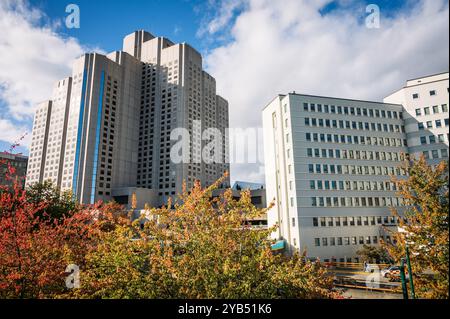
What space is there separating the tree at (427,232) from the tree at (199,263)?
3.51m

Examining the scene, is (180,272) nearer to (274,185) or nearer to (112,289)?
(112,289)

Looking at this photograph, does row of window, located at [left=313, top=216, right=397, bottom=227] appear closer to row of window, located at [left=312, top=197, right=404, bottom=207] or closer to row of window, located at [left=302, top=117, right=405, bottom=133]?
row of window, located at [left=312, top=197, right=404, bottom=207]

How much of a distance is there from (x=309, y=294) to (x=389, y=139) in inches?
1936

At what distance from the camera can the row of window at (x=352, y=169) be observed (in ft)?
150

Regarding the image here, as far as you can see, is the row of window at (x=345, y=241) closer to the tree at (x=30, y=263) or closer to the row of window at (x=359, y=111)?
the row of window at (x=359, y=111)

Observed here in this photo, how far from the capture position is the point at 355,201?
45.6 meters

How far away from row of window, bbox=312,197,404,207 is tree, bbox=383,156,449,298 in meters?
33.1

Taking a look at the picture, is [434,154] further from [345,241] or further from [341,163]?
[345,241]

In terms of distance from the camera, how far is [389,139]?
48.4m

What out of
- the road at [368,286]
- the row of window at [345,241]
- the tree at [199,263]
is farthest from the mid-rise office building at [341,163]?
the tree at [199,263]

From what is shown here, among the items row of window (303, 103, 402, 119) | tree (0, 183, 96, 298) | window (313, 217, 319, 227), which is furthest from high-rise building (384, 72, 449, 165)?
tree (0, 183, 96, 298)

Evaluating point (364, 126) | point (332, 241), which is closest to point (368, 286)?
point (332, 241)

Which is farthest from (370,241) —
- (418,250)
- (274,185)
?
(418,250)

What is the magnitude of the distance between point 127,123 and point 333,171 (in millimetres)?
84936
